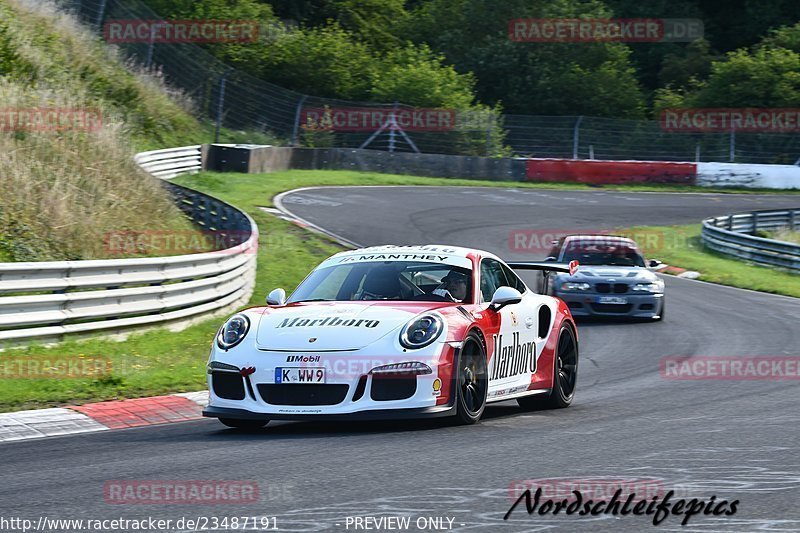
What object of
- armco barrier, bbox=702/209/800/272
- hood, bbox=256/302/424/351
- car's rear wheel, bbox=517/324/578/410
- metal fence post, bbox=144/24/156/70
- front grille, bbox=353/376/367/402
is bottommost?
armco barrier, bbox=702/209/800/272

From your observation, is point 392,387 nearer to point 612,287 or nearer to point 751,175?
point 612,287

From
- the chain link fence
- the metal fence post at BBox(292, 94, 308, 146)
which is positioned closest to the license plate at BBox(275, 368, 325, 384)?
the chain link fence

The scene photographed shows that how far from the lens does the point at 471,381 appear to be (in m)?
8.28

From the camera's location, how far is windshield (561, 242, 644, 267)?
18922 mm

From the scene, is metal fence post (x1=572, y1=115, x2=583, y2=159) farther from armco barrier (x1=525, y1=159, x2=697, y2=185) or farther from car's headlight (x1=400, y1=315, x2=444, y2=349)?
car's headlight (x1=400, y1=315, x2=444, y2=349)

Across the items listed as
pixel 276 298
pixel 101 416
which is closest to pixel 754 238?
pixel 276 298

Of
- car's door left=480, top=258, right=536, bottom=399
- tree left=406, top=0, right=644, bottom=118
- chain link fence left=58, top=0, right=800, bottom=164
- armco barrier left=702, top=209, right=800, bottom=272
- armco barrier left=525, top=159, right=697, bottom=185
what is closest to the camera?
car's door left=480, top=258, right=536, bottom=399

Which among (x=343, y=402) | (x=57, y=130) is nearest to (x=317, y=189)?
(x=57, y=130)

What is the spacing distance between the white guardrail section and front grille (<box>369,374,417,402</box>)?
4.91 meters

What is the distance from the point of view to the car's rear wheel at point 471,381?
8.06m

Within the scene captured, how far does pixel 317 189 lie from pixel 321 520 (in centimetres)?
3048

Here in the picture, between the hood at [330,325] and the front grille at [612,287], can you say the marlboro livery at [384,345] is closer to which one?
the hood at [330,325]

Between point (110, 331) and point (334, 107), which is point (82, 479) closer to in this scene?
point (110, 331)

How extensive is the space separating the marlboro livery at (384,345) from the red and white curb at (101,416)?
98cm
